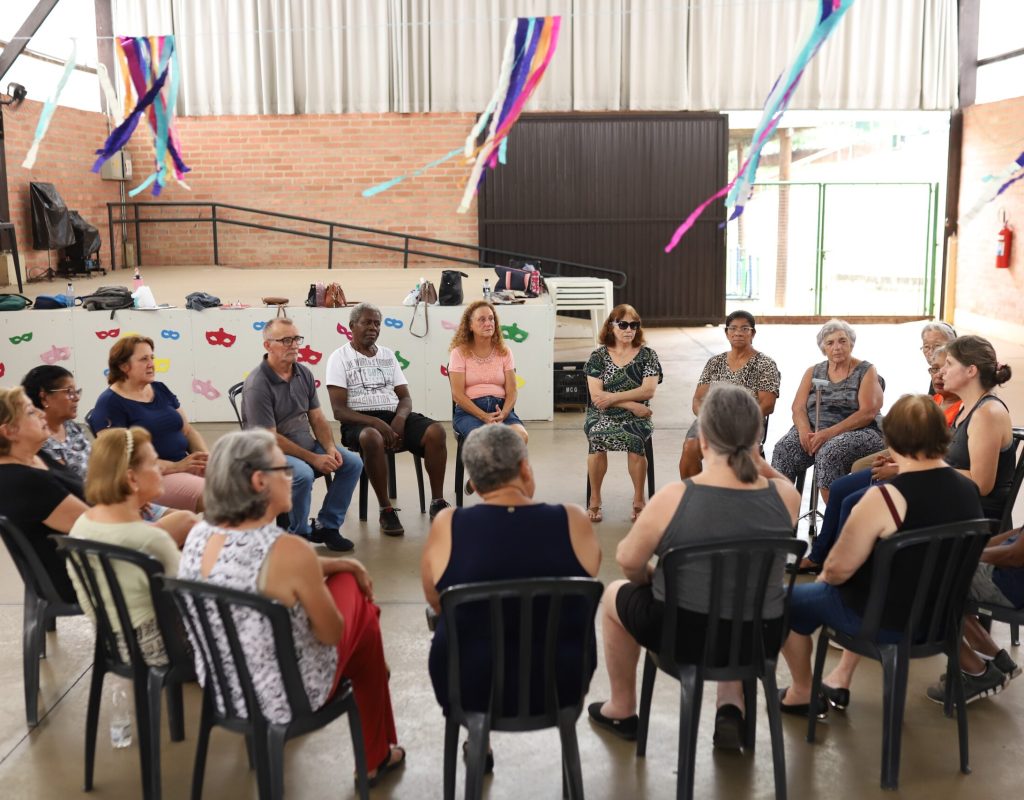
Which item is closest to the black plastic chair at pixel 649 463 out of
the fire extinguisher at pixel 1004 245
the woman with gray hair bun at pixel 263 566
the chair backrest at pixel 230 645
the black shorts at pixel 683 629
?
the black shorts at pixel 683 629

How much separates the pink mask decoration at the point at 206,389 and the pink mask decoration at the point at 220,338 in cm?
28

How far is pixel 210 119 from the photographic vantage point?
11.9 meters

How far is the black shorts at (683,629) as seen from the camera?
8.34 feet

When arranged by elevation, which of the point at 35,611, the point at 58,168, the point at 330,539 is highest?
the point at 58,168

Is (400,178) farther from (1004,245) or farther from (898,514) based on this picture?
(1004,245)

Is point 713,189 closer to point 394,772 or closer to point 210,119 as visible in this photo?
point 210,119

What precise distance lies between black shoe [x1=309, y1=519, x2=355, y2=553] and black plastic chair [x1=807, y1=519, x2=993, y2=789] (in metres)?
2.44

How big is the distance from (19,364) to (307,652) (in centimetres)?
533

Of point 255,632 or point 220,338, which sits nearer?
point 255,632

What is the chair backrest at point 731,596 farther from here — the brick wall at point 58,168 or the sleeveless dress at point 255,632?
the brick wall at point 58,168

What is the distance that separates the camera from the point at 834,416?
457cm

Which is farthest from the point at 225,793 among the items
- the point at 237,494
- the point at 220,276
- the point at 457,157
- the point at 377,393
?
the point at 457,157

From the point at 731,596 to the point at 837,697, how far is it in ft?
2.60

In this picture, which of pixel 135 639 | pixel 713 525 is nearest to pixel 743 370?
pixel 713 525
